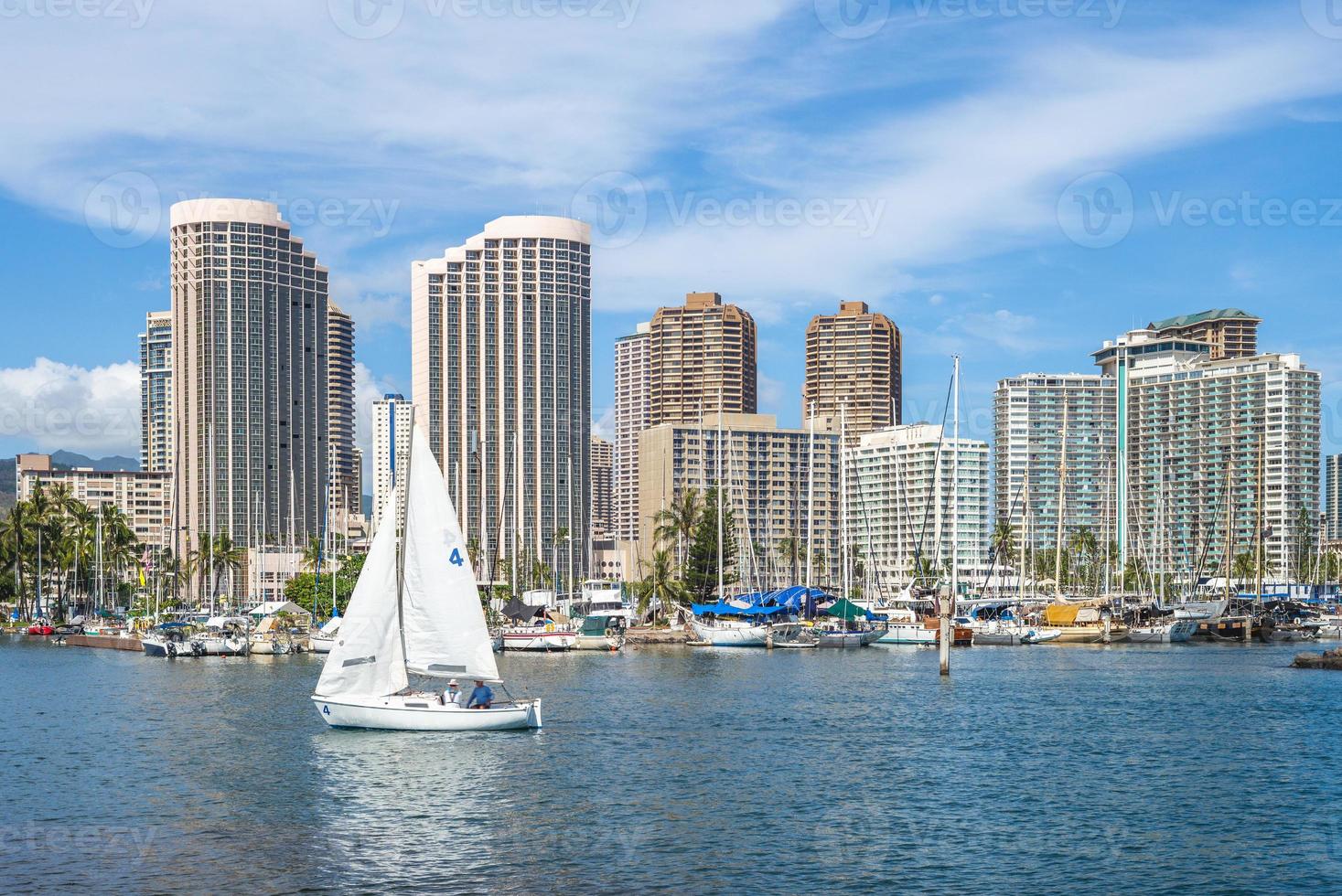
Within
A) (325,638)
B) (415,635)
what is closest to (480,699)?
(415,635)

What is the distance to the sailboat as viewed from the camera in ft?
194

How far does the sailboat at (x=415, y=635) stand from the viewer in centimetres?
5912

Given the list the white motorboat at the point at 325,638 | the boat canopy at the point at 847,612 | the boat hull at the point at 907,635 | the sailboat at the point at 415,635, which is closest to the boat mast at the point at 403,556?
the sailboat at the point at 415,635

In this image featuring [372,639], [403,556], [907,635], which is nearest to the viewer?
[372,639]

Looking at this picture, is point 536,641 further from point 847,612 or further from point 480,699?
point 480,699

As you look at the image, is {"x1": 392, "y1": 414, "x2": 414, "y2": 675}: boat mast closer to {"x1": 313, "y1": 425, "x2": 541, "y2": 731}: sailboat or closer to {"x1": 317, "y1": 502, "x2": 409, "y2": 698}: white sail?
{"x1": 313, "y1": 425, "x2": 541, "y2": 731}: sailboat

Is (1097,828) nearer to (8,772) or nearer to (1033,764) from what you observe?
(1033,764)

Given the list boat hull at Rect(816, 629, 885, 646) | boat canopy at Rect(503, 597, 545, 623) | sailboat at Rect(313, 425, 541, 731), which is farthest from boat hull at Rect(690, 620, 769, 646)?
sailboat at Rect(313, 425, 541, 731)

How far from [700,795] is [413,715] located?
1558 cm

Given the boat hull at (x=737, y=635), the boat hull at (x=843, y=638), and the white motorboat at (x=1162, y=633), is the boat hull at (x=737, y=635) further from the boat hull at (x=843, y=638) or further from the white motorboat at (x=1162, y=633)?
the white motorboat at (x=1162, y=633)

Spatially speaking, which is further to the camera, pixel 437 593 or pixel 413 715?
pixel 437 593

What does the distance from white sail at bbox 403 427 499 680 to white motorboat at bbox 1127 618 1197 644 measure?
339 ft

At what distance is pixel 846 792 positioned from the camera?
49.6 meters

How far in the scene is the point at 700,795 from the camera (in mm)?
48875
